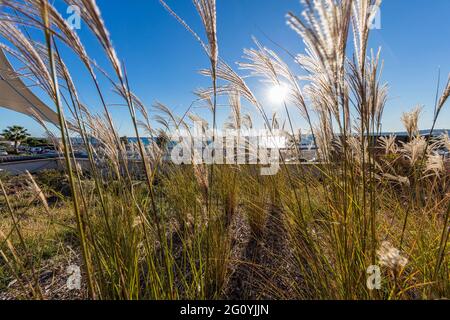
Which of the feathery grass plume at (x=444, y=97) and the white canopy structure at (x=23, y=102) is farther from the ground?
the white canopy structure at (x=23, y=102)

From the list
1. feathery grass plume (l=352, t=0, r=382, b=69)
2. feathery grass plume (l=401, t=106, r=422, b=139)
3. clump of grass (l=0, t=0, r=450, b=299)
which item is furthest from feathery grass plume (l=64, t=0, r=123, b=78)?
feathery grass plume (l=401, t=106, r=422, b=139)

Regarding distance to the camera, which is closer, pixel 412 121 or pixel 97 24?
pixel 97 24

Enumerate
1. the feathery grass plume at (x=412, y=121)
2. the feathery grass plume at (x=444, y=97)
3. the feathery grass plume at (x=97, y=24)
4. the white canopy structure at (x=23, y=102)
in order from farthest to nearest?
the feathery grass plume at (x=412, y=121)
the white canopy structure at (x=23, y=102)
the feathery grass plume at (x=444, y=97)
the feathery grass plume at (x=97, y=24)

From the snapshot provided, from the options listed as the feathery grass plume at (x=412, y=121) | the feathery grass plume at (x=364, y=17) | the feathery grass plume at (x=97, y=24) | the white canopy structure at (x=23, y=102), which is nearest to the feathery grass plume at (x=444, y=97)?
the feathery grass plume at (x=364, y=17)

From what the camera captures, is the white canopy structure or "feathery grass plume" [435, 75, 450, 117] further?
the white canopy structure

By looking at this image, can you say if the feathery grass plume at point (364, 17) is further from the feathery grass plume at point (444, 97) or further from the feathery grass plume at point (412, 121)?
the feathery grass plume at point (412, 121)

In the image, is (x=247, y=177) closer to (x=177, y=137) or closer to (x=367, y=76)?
(x=177, y=137)

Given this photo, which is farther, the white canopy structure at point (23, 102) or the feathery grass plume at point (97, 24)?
the white canopy structure at point (23, 102)

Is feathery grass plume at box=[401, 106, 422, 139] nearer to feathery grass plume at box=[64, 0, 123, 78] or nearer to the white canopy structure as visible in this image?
feathery grass plume at box=[64, 0, 123, 78]

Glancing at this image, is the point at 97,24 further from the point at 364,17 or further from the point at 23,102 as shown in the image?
the point at 23,102

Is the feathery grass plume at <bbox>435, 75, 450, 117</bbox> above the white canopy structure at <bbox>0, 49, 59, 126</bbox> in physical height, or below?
below

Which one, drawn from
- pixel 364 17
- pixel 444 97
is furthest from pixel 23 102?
pixel 444 97

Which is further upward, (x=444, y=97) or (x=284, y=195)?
(x=444, y=97)
